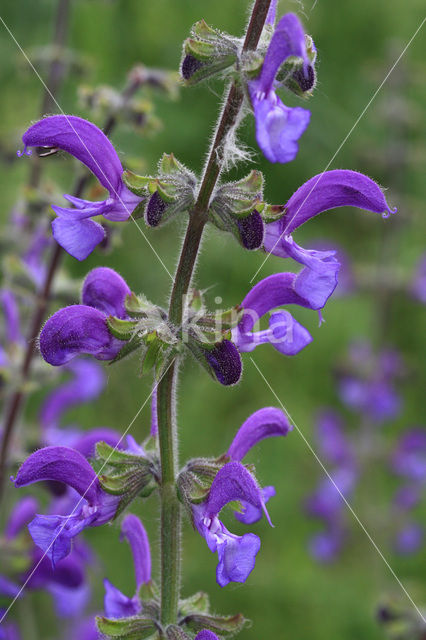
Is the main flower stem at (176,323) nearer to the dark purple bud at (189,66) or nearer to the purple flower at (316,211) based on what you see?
the dark purple bud at (189,66)

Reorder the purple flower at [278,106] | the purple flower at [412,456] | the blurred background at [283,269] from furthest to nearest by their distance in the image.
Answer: the purple flower at [412,456] → the blurred background at [283,269] → the purple flower at [278,106]

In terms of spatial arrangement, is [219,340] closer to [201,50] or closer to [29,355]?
[201,50]

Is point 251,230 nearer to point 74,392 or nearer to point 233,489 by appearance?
point 233,489

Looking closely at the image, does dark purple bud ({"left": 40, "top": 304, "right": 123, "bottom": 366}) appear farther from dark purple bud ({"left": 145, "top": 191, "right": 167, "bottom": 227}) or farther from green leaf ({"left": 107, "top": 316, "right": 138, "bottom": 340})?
dark purple bud ({"left": 145, "top": 191, "right": 167, "bottom": 227})

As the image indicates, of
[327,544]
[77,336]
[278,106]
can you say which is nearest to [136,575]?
[77,336]

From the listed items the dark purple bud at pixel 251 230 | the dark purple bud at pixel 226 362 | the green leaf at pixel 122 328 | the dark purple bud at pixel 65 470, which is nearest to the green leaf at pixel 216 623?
the dark purple bud at pixel 65 470
